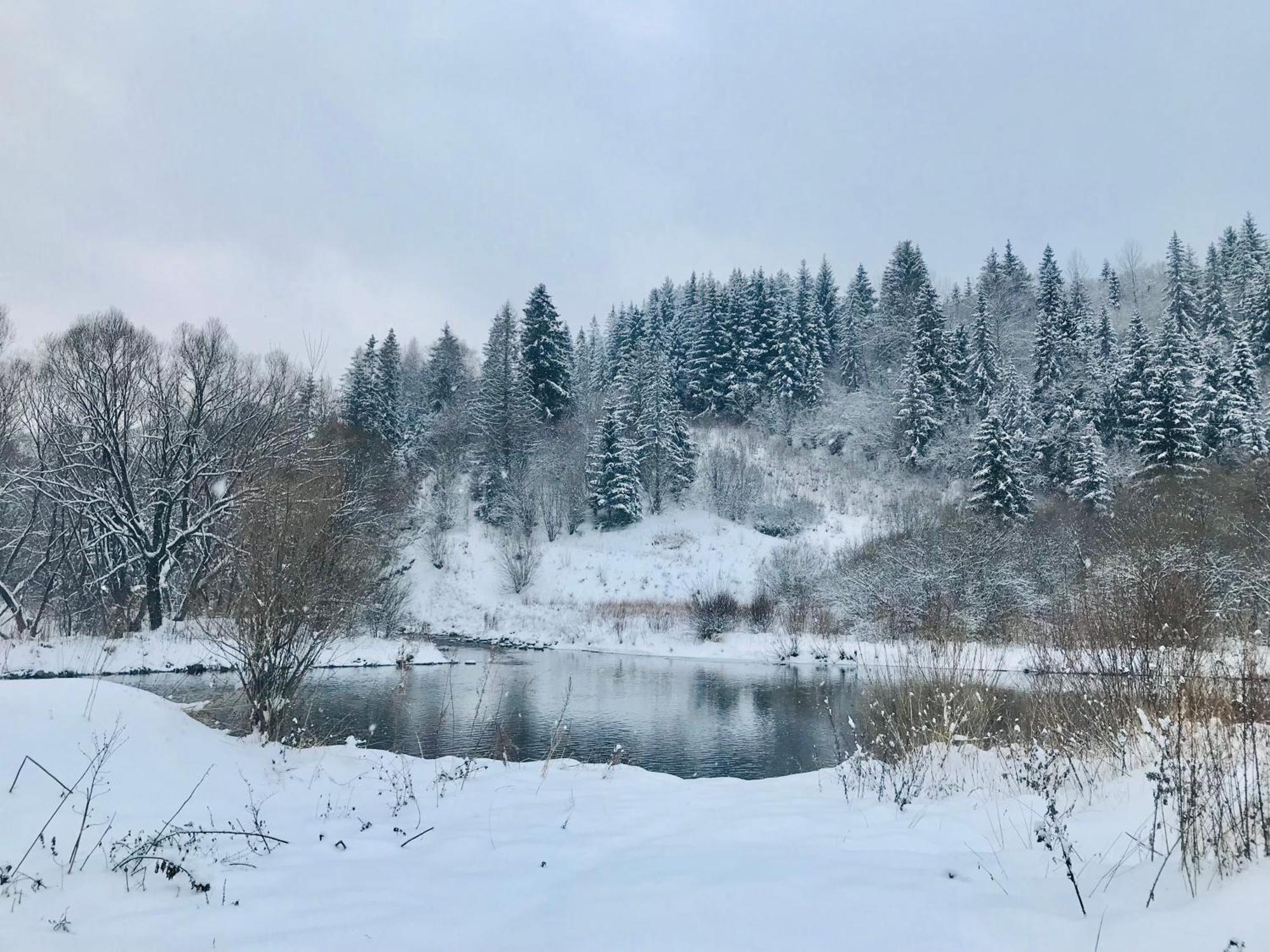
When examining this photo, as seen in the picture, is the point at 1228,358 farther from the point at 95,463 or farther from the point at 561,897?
the point at 95,463

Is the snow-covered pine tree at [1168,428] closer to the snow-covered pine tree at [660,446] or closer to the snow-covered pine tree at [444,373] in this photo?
the snow-covered pine tree at [660,446]

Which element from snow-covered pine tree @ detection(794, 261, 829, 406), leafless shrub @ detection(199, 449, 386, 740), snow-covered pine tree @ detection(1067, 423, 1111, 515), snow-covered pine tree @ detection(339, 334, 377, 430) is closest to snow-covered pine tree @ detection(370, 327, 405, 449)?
snow-covered pine tree @ detection(339, 334, 377, 430)

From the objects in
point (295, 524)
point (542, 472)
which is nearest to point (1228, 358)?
point (542, 472)

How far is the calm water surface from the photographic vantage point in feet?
38.6

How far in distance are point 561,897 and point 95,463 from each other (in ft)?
88.6

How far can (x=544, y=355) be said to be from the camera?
4834 centimetres

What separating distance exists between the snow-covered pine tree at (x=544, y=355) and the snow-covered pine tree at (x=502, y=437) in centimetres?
115

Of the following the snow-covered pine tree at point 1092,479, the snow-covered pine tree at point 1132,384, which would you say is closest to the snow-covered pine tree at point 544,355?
the snow-covered pine tree at point 1092,479

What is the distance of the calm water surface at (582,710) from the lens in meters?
11.8

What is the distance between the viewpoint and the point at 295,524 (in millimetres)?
8742

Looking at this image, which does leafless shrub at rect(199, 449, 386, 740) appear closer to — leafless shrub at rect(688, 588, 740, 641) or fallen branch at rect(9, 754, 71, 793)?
fallen branch at rect(9, 754, 71, 793)

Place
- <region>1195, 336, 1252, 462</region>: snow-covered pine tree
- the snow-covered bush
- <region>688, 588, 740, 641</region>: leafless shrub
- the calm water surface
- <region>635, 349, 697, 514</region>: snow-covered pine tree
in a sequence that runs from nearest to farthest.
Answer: the calm water surface
<region>688, 588, 740, 641</region>: leafless shrub
<region>1195, 336, 1252, 462</region>: snow-covered pine tree
the snow-covered bush
<region>635, 349, 697, 514</region>: snow-covered pine tree

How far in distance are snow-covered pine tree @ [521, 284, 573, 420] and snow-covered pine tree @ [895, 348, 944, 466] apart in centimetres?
2288

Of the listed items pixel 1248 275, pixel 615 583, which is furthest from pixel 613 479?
pixel 1248 275
